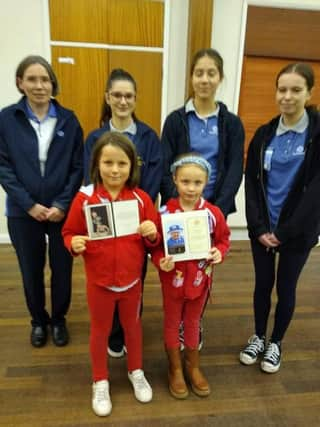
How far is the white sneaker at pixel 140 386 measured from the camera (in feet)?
5.89

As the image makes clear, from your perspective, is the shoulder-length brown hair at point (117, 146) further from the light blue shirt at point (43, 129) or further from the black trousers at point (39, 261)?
the black trousers at point (39, 261)

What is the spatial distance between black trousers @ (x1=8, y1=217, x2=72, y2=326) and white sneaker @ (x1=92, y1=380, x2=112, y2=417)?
58 cm

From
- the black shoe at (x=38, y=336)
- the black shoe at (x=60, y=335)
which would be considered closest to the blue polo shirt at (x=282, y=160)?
the black shoe at (x=60, y=335)

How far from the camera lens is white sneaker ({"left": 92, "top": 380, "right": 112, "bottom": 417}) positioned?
1705 mm

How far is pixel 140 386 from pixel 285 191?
4.02 feet

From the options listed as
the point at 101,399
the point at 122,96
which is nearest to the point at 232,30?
the point at 122,96

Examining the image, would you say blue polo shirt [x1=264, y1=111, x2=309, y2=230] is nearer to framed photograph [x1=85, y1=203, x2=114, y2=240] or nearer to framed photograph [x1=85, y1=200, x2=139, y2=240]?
framed photograph [x1=85, y1=200, x2=139, y2=240]

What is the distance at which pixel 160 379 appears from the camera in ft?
6.42

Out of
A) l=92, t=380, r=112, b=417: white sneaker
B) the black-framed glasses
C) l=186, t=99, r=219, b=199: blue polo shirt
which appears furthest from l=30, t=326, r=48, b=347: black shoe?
the black-framed glasses

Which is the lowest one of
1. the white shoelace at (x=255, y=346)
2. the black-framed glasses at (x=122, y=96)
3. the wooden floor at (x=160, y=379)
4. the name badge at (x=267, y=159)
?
the wooden floor at (x=160, y=379)

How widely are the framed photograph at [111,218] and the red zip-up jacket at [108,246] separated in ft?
0.11

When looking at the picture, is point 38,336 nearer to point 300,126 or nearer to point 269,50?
point 300,126

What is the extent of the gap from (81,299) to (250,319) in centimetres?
124

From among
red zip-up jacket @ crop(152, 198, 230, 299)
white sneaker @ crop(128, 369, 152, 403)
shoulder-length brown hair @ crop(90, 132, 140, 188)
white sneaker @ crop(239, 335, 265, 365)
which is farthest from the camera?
white sneaker @ crop(239, 335, 265, 365)
